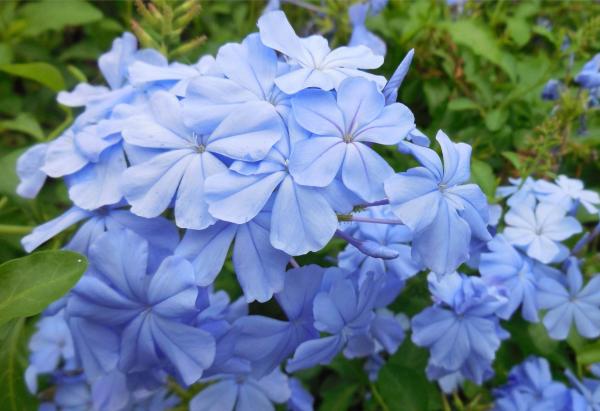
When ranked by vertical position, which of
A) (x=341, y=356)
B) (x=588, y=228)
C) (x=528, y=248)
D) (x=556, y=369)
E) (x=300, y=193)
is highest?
(x=300, y=193)

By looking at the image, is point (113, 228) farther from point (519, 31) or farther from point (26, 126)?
point (519, 31)

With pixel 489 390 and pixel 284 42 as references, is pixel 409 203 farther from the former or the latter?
pixel 489 390

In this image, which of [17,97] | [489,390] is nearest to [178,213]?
[489,390]

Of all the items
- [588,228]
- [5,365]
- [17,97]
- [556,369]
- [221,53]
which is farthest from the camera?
[17,97]

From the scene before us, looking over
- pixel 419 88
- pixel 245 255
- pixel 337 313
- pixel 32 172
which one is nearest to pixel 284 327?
pixel 337 313

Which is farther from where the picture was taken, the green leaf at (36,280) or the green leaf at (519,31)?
the green leaf at (519,31)

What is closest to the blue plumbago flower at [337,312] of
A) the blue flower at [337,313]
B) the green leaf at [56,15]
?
the blue flower at [337,313]

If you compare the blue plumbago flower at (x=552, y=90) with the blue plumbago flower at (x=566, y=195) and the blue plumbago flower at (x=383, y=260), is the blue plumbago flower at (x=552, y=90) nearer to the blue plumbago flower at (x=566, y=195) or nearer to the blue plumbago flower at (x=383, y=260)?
the blue plumbago flower at (x=566, y=195)
